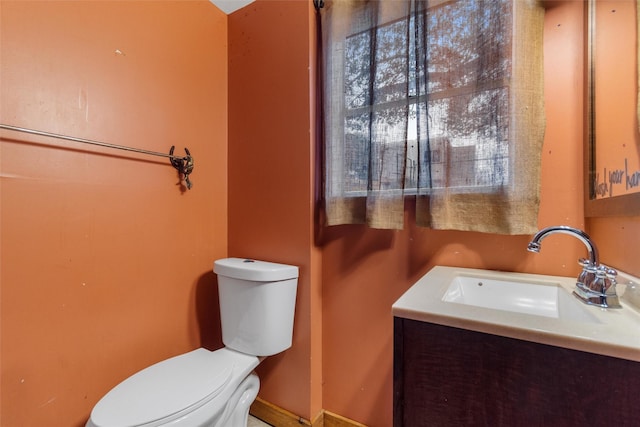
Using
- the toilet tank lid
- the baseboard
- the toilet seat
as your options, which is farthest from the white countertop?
the baseboard

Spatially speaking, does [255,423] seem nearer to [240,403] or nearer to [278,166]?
[240,403]

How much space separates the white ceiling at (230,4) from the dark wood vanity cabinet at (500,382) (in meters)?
1.71

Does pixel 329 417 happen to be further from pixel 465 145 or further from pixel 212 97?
pixel 212 97

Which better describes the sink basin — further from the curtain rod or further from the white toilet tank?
the curtain rod

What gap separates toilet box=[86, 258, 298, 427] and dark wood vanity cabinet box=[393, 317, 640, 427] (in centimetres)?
63

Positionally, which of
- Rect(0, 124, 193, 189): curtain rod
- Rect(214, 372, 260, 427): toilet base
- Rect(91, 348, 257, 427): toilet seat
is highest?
Rect(0, 124, 193, 189): curtain rod

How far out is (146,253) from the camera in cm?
120

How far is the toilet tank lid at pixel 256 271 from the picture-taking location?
117cm

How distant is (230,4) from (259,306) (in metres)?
1.58

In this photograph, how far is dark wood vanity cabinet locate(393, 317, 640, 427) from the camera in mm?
496

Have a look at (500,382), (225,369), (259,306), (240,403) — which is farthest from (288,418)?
(500,382)

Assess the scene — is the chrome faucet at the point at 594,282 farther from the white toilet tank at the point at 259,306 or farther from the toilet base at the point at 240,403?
the toilet base at the point at 240,403

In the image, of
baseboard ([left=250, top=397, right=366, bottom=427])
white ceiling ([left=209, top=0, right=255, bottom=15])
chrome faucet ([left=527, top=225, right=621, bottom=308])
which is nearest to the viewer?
chrome faucet ([left=527, top=225, right=621, bottom=308])

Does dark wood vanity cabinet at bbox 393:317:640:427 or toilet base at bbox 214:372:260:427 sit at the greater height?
dark wood vanity cabinet at bbox 393:317:640:427
